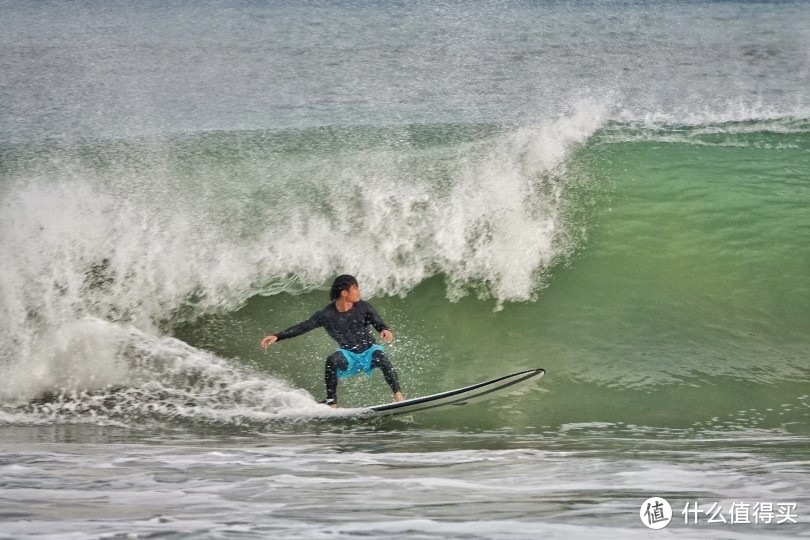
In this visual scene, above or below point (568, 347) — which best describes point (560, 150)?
above

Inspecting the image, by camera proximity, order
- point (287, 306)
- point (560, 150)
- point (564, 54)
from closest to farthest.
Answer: point (287, 306) → point (560, 150) → point (564, 54)

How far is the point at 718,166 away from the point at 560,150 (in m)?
1.69

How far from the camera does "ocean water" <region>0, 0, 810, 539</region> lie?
3977mm

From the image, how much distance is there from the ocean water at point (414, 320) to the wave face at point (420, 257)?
3cm

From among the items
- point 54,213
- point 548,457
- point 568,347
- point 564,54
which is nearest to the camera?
point 548,457

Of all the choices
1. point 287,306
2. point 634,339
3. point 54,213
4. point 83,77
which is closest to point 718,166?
point 634,339

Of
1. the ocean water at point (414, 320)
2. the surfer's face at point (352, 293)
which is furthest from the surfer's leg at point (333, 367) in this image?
the surfer's face at point (352, 293)

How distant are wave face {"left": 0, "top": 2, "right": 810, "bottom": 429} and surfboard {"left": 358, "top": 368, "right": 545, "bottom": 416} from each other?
5.7 inches

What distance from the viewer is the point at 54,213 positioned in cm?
923

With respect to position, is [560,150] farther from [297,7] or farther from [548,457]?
[297,7]

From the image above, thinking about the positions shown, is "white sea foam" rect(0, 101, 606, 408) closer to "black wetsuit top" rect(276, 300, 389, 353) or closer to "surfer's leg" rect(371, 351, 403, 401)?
"black wetsuit top" rect(276, 300, 389, 353)

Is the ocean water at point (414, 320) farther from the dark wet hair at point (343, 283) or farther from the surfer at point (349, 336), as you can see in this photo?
the dark wet hair at point (343, 283)

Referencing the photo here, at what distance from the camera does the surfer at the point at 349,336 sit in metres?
5.59

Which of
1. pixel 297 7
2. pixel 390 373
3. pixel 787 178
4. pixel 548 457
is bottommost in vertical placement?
pixel 548 457
